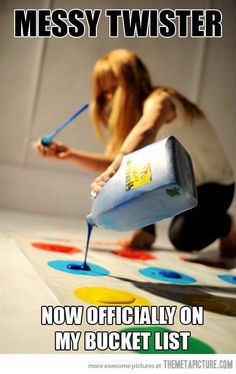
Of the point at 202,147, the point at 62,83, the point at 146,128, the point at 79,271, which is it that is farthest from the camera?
the point at 62,83

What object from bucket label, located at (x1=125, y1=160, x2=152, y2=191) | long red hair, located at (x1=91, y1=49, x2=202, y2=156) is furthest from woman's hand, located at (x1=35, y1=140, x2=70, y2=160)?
bucket label, located at (x1=125, y1=160, x2=152, y2=191)

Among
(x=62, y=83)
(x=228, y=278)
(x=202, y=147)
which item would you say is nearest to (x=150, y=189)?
(x=228, y=278)

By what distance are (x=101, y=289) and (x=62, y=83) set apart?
1481 millimetres

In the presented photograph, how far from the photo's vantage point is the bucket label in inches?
20.7

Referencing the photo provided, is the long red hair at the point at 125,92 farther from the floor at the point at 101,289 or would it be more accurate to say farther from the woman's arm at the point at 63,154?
the floor at the point at 101,289

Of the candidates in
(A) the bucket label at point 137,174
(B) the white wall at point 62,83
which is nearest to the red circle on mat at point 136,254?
(A) the bucket label at point 137,174

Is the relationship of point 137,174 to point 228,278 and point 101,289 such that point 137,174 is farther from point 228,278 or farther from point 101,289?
point 228,278

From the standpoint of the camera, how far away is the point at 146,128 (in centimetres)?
81

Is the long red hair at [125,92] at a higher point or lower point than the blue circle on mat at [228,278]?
higher

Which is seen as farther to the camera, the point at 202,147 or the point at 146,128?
the point at 202,147

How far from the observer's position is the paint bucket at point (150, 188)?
503 millimetres

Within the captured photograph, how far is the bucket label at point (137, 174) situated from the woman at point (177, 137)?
1.26ft
